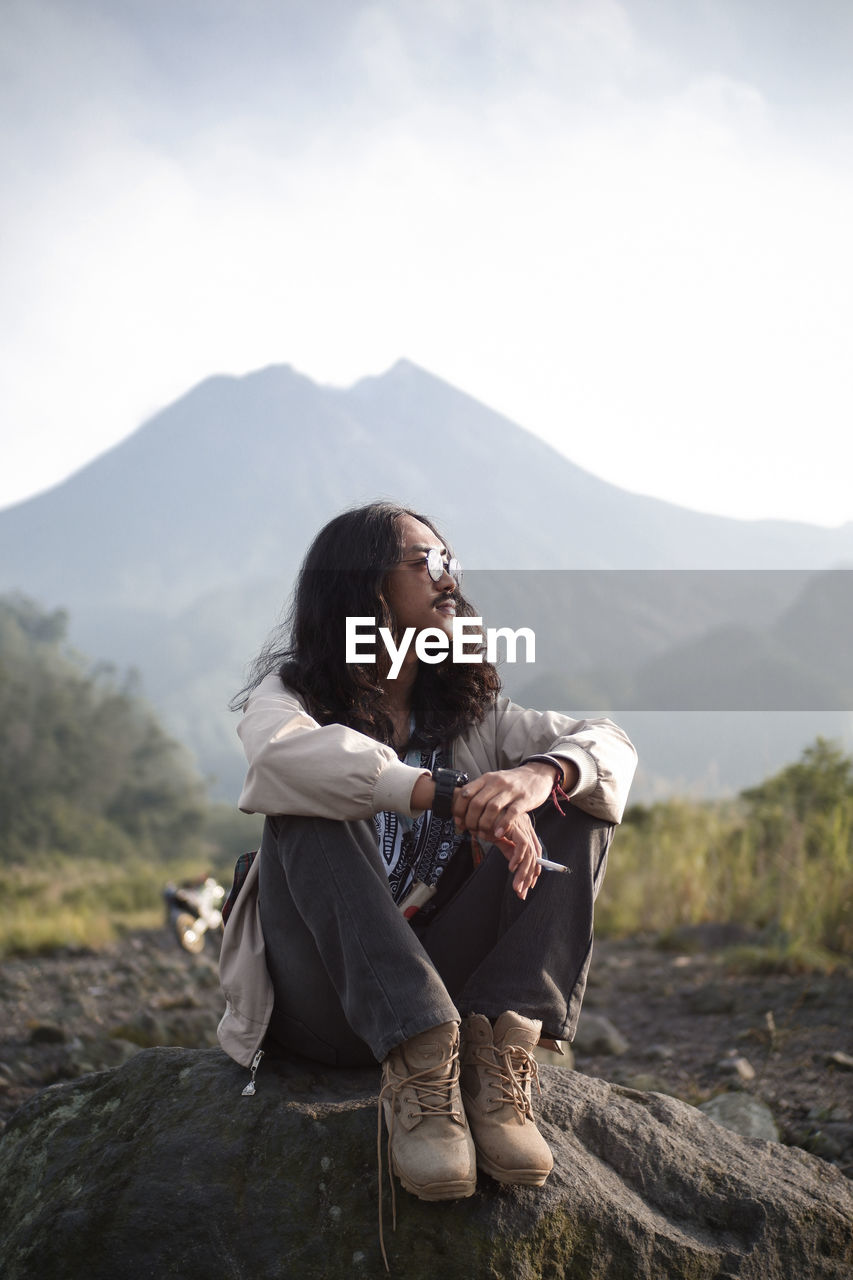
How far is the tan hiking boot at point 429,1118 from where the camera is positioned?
199 centimetres

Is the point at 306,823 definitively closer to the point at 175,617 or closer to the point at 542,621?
the point at 542,621

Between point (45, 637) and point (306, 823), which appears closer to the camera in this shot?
point (306, 823)

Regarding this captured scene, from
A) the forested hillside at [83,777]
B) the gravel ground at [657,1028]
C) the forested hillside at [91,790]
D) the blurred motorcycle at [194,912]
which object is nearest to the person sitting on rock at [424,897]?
the gravel ground at [657,1028]

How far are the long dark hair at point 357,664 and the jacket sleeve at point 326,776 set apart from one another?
0.43 m

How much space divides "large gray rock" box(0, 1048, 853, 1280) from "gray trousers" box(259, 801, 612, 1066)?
217 millimetres

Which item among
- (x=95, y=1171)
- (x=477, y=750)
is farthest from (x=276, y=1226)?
(x=477, y=750)

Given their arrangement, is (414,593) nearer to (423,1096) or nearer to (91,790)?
(423,1096)

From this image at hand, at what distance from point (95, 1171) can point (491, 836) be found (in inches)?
45.4

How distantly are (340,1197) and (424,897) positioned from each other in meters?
0.69

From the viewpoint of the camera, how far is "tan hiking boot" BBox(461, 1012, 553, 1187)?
2051 mm

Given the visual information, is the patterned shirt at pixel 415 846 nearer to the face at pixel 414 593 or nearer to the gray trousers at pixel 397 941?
the gray trousers at pixel 397 941

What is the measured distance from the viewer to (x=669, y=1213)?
7.59 ft

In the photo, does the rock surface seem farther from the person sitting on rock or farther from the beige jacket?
the beige jacket

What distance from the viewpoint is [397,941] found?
212 cm
